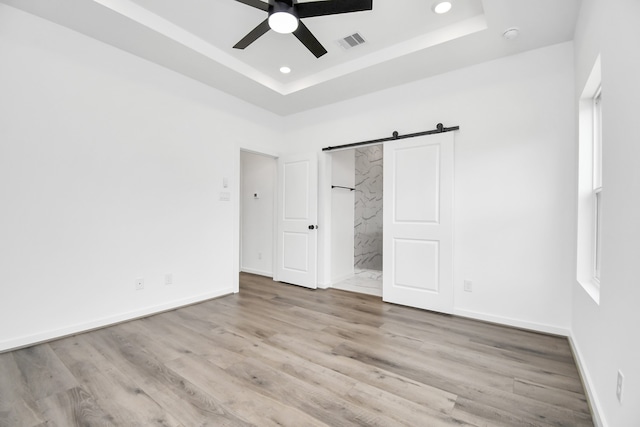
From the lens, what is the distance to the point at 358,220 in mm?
6008

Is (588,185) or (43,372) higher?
(588,185)

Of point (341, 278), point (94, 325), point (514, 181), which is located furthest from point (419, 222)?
point (94, 325)

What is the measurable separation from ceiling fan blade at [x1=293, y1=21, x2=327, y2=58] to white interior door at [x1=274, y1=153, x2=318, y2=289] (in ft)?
6.05

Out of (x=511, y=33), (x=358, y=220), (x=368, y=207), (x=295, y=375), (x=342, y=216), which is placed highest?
(x=511, y=33)

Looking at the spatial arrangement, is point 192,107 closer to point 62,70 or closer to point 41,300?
point 62,70

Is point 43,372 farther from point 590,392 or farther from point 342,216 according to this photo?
point 342,216

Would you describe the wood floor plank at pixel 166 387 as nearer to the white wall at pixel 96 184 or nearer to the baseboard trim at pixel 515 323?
the white wall at pixel 96 184

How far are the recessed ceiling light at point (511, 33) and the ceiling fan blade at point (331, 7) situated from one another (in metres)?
1.43

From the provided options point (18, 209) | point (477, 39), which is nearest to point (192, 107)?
point (18, 209)

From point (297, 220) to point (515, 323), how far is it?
2.98 metres

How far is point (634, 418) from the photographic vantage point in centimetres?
104

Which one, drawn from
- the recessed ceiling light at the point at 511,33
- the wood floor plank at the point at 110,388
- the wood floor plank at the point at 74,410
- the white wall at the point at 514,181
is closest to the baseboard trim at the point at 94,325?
the wood floor plank at the point at 110,388

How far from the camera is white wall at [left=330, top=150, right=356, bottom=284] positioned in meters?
4.56

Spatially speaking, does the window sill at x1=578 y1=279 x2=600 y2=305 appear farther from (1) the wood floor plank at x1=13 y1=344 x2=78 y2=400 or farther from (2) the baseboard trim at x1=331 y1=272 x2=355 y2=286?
(1) the wood floor plank at x1=13 y1=344 x2=78 y2=400
